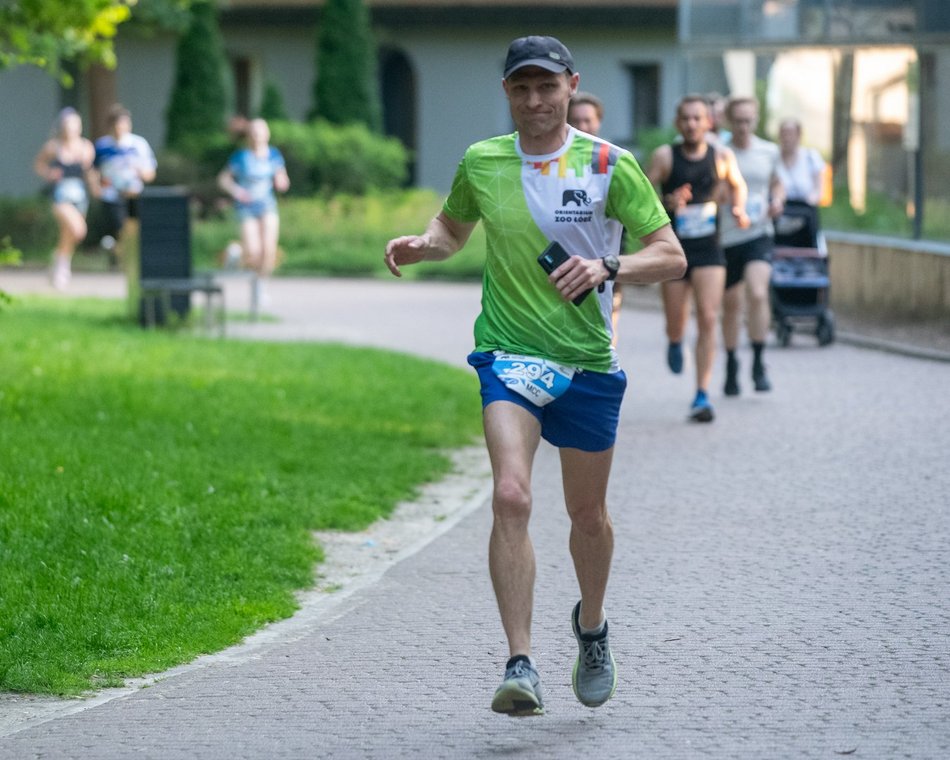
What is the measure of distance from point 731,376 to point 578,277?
28.7 feet

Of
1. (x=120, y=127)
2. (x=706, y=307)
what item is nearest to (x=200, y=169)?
(x=120, y=127)

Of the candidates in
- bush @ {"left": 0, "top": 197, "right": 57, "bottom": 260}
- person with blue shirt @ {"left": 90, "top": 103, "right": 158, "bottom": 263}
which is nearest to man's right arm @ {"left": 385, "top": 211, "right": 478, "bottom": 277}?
person with blue shirt @ {"left": 90, "top": 103, "right": 158, "bottom": 263}

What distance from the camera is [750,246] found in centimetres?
1440

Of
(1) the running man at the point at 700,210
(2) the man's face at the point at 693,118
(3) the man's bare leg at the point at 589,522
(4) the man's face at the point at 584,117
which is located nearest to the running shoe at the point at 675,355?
(1) the running man at the point at 700,210

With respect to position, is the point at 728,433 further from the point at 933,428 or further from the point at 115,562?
the point at 115,562

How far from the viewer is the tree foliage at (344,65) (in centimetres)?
3684

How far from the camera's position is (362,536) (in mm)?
9531

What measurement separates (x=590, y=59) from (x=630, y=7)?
1.24 meters

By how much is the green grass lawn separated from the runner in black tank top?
73.7 inches

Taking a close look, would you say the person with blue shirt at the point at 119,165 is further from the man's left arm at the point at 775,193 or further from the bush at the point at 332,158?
the man's left arm at the point at 775,193

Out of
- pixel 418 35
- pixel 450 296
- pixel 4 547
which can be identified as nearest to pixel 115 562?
pixel 4 547

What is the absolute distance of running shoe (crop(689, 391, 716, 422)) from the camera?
13.1 m

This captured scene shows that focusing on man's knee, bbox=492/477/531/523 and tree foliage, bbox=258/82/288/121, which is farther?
tree foliage, bbox=258/82/288/121

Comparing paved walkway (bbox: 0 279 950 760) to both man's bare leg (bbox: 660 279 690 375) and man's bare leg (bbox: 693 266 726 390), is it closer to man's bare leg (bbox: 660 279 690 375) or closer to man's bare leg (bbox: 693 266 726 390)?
man's bare leg (bbox: 693 266 726 390)
